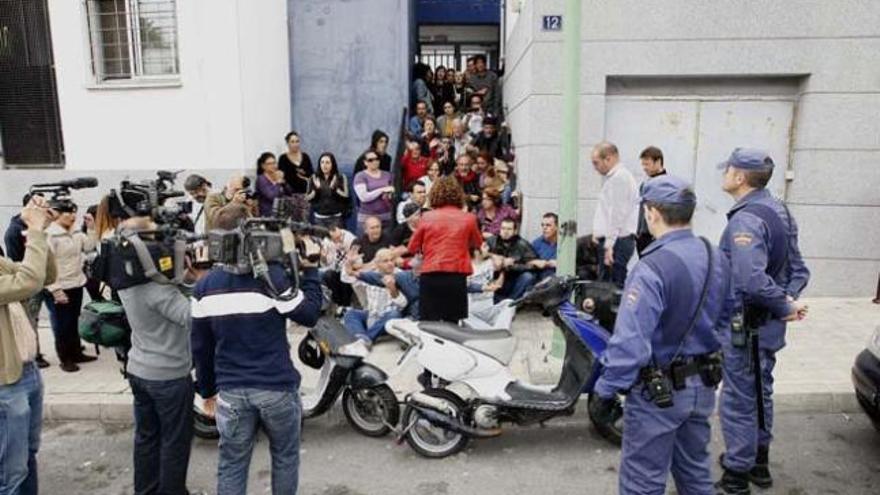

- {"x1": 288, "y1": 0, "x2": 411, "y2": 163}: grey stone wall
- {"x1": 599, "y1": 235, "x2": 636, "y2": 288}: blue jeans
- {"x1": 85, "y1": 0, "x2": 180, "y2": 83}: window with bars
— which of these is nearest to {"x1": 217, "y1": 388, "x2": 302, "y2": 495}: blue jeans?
{"x1": 599, "y1": 235, "x2": 636, "y2": 288}: blue jeans

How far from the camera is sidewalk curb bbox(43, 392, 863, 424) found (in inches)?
201

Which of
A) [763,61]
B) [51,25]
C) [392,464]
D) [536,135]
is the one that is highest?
[51,25]

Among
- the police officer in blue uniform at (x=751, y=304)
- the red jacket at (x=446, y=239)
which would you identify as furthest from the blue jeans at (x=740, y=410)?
the red jacket at (x=446, y=239)

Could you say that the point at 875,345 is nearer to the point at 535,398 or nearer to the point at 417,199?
the point at 535,398

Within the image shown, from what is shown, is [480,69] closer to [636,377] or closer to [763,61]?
[763,61]

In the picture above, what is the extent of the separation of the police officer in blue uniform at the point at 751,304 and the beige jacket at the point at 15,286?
3.58 m

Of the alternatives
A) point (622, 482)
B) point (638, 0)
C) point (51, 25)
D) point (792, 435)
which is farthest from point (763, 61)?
point (51, 25)

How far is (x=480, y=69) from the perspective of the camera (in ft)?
39.3

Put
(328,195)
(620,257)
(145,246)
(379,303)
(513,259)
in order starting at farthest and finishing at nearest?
(328,195) → (513,259) → (379,303) → (620,257) → (145,246)

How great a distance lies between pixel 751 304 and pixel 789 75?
202 inches

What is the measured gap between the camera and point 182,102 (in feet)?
29.1

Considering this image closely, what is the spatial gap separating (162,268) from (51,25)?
762 cm

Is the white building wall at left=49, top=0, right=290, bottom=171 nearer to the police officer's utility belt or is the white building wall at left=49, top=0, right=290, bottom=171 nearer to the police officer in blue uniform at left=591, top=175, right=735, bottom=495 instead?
the police officer in blue uniform at left=591, top=175, right=735, bottom=495

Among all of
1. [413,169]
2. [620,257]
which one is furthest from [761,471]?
[413,169]
